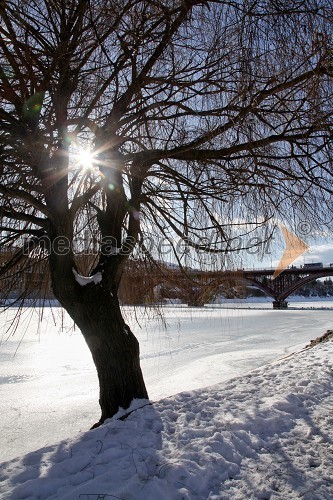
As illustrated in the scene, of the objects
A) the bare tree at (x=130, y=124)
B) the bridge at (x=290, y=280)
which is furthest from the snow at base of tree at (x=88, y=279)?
the bridge at (x=290, y=280)

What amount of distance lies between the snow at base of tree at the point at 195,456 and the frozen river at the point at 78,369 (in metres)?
1.55

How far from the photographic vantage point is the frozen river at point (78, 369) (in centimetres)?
577

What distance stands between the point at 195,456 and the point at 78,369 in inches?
332

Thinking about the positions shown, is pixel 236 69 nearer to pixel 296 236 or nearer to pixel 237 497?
pixel 296 236

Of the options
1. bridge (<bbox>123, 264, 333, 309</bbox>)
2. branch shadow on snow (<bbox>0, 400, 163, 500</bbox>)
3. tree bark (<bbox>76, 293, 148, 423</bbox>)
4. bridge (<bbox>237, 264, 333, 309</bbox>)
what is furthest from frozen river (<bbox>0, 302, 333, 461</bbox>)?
bridge (<bbox>237, 264, 333, 309</bbox>)

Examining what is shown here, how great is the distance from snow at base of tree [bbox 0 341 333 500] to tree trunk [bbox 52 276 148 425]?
21 cm

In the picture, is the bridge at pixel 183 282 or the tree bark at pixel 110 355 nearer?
the tree bark at pixel 110 355

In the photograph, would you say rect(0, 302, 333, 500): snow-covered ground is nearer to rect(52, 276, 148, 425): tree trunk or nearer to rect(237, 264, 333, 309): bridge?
rect(52, 276, 148, 425): tree trunk

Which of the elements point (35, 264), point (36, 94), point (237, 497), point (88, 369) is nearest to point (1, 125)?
point (36, 94)

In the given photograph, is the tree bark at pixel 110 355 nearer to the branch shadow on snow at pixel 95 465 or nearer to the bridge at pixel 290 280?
the branch shadow on snow at pixel 95 465

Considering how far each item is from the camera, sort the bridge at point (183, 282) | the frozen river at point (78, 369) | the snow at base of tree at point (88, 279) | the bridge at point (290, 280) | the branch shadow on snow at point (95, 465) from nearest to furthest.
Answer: the branch shadow on snow at point (95, 465)
the snow at base of tree at point (88, 279)
the bridge at point (183, 282)
the frozen river at point (78, 369)
the bridge at point (290, 280)

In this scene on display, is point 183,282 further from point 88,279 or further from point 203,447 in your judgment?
point 203,447

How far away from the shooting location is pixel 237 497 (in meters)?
2.02

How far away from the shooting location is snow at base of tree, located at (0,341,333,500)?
81.0 inches
